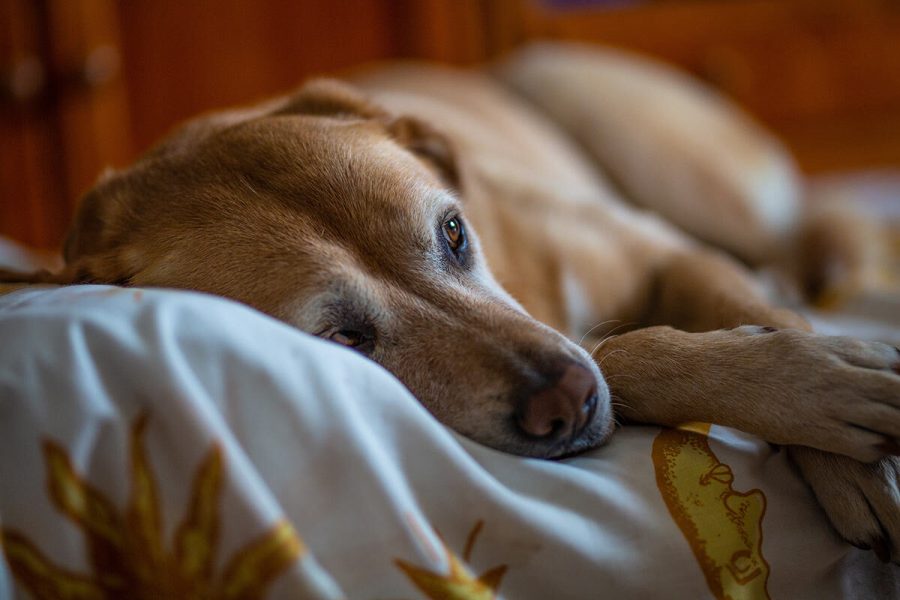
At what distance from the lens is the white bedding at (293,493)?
653 millimetres

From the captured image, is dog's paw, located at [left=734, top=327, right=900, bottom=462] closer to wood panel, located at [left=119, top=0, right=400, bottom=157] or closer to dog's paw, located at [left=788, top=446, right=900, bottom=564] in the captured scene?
dog's paw, located at [left=788, top=446, right=900, bottom=564]

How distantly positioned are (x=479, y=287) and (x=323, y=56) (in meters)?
2.68

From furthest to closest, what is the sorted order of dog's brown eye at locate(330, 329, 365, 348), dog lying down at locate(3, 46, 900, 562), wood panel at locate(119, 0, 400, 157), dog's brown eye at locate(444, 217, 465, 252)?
wood panel at locate(119, 0, 400, 157) < dog's brown eye at locate(444, 217, 465, 252) < dog's brown eye at locate(330, 329, 365, 348) < dog lying down at locate(3, 46, 900, 562)

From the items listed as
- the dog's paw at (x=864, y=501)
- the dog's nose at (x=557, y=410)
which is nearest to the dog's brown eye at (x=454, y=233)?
the dog's nose at (x=557, y=410)

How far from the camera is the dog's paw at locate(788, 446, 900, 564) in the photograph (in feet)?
2.72

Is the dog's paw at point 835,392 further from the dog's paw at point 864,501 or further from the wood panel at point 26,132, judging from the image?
the wood panel at point 26,132

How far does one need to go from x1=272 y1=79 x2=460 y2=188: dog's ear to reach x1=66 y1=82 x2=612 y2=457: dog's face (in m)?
0.21

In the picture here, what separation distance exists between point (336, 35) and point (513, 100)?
1147mm

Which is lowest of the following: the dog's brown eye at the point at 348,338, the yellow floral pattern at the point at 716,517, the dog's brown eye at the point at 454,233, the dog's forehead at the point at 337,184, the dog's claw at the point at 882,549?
the dog's claw at the point at 882,549

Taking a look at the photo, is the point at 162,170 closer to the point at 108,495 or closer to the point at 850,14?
the point at 108,495

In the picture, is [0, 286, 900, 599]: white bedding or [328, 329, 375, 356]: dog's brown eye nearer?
[0, 286, 900, 599]: white bedding

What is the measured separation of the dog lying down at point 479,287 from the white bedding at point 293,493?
9 centimetres

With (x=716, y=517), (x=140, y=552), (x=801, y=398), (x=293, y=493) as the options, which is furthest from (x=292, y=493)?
(x=801, y=398)

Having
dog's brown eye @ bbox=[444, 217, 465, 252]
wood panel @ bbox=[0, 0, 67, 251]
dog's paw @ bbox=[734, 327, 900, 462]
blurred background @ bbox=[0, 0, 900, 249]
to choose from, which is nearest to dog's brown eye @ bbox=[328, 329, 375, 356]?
dog's brown eye @ bbox=[444, 217, 465, 252]
